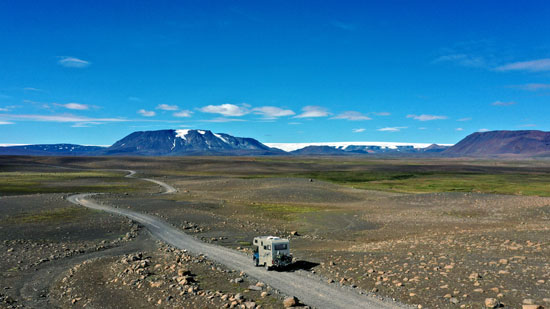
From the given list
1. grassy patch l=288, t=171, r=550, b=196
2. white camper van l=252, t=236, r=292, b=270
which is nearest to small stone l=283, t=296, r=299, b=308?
white camper van l=252, t=236, r=292, b=270

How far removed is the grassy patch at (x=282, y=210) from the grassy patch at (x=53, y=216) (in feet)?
103

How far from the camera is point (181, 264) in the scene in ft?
111

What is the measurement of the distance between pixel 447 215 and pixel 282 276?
46.4m

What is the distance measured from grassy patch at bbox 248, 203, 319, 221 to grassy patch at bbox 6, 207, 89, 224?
103 feet

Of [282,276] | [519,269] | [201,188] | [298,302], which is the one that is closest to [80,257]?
[282,276]

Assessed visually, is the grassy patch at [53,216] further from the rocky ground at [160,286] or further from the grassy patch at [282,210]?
the grassy patch at [282,210]

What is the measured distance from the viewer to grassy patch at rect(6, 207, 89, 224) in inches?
2410

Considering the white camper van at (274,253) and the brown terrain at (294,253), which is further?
the white camper van at (274,253)

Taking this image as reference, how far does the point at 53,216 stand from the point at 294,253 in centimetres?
4685

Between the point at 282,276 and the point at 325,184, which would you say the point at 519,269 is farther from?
the point at 325,184

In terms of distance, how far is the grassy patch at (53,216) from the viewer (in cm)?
6122

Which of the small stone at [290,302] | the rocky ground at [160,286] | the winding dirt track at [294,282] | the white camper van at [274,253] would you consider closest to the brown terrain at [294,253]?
the rocky ground at [160,286]

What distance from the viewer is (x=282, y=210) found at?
75.4 metres

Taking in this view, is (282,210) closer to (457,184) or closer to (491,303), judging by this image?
(491,303)
